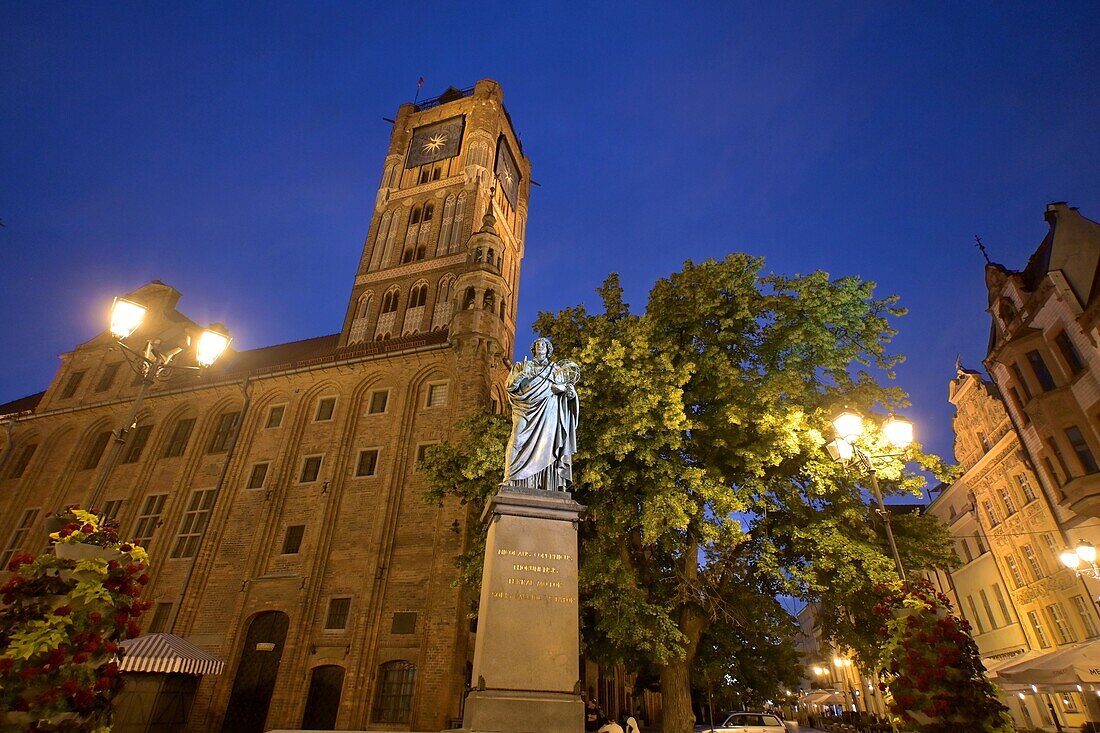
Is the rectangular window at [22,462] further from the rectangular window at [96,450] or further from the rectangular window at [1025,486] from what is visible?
the rectangular window at [1025,486]

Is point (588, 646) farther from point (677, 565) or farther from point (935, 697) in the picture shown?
point (935, 697)

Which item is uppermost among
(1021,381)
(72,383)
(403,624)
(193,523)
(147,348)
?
(72,383)

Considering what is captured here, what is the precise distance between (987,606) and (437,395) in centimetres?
2972

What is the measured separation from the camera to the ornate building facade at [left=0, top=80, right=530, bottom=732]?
1969cm

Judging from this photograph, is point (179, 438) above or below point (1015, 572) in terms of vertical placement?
above

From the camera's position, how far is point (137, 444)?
29141 millimetres

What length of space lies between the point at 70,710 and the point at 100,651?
42 centimetres

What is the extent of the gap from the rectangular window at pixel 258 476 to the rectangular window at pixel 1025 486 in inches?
1294

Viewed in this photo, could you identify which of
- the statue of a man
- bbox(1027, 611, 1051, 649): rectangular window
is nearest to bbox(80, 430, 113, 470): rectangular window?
the statue of a man

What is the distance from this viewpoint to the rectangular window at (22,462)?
3113 cm

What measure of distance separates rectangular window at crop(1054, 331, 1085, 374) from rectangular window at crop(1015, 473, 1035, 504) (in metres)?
6.41

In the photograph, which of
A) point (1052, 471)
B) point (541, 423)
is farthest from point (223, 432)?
point (1052, 471)

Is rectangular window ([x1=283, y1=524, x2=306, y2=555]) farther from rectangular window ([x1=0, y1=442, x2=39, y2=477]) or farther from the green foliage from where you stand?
rectangular window ([x1=0, y1=442, x2=39, y2=477])

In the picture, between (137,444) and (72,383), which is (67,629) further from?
(72,383)
